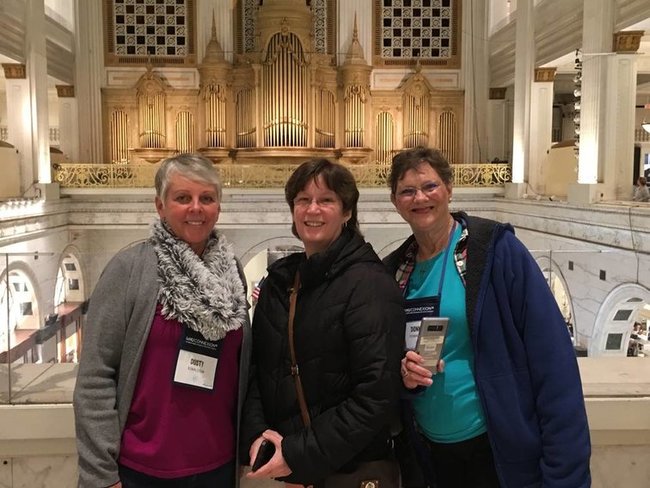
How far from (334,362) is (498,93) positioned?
48.7 ft

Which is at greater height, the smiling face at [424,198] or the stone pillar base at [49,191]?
the smiling face at [424,198]

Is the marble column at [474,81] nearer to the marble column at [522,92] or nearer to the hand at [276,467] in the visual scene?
the marble column at [522,92]

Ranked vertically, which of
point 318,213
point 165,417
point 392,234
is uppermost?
point 318,213

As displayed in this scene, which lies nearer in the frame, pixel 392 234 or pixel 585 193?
pixel 392 234

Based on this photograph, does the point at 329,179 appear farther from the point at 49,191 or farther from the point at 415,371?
the point at 49,191

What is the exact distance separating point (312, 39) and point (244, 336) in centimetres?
1348

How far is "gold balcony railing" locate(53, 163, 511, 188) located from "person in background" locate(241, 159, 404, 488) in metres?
11.2

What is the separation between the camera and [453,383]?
6.36ft

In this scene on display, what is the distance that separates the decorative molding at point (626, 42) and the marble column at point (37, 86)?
10134mm

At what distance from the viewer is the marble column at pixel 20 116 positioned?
12219 millimetres

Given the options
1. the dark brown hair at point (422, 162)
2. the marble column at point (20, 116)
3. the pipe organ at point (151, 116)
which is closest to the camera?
the dark brown hair at point (422, 162)

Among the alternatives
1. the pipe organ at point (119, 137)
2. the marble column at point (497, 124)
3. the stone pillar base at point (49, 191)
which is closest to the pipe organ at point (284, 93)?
the pipe organ at point (119, 137)

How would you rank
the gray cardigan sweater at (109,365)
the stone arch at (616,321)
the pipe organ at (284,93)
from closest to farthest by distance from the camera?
the gray cardigan sweater at (109,365)
the stone arch at (616,321)
the pipe organ at (284,93)

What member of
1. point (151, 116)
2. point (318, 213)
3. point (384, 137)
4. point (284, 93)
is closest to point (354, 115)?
point (384, 137)
